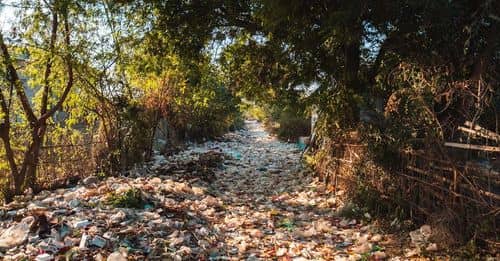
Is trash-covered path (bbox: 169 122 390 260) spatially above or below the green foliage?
below

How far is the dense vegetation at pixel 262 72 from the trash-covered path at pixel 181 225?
82cm

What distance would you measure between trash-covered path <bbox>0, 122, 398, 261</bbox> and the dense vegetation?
0.82 m

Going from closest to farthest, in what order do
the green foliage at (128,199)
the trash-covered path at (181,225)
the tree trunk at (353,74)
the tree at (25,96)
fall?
the trash-covered path at (181,225) < the green foliage at (128,199) < the tree at (25,96) < the tree trunk at (353,74)

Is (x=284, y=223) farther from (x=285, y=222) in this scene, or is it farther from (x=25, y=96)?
(x=25, y=96)

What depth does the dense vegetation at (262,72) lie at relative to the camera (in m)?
3.84

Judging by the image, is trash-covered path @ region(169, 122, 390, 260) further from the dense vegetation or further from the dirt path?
the dense vegetation

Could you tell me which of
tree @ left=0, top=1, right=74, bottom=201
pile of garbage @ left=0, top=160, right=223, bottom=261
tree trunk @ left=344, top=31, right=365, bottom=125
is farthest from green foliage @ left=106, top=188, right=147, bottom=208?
tree trunk @ left=344, top=31, right=365, bottom=125

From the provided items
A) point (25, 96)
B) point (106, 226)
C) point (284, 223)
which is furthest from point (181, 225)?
point (25, 96)

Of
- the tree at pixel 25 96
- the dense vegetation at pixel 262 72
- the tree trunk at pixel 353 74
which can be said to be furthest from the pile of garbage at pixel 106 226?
the tree trunk at pixel 353 74

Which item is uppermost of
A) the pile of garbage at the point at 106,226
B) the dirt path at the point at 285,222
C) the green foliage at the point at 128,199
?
the green foliage at the point at 128,199

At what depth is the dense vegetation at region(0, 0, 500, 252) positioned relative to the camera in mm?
3844

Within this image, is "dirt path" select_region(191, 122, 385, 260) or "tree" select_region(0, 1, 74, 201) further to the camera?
"tree" select_region(0, 1, 74, 201)

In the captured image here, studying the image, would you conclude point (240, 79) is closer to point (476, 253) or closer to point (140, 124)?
point (140, 124)

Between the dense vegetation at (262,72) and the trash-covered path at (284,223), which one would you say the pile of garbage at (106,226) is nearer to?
the trash-covered path at (284,223)
